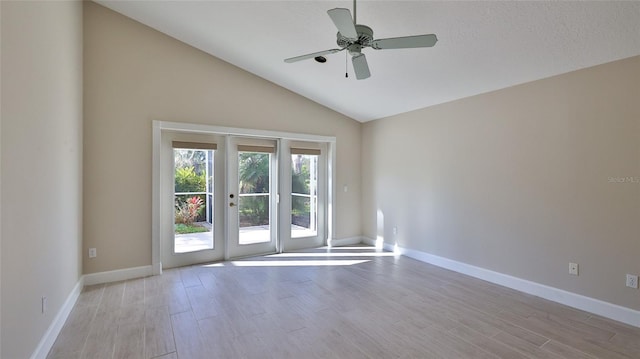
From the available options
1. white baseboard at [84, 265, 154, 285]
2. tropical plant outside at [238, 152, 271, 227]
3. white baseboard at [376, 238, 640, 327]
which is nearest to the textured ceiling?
tropical plant outside at [238, 152, 271, 227]

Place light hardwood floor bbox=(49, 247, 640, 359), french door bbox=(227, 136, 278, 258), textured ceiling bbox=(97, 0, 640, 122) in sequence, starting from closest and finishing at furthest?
1. light hardwood floor bbox=(49, 247, 640, 359)
2. textured ceiling bbox=(97, 0, 640, 122)
3. french door bbox=(227, 136, 278, 258)

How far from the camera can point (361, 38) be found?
2336 mm

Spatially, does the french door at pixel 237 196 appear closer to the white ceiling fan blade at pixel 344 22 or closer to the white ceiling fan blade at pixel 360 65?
the white ceiling fan blade at pixel 360 65

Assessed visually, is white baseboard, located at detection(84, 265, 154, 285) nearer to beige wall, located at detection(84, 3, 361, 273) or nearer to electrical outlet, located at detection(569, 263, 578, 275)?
beige wall, located at detection(84, 3, 361, 273)

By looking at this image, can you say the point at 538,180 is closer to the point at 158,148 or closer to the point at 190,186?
the point at 190,186

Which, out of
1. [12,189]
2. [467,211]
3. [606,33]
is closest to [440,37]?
[606,33]

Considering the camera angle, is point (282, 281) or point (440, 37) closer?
point (440, 37)

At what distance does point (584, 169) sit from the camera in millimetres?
3131

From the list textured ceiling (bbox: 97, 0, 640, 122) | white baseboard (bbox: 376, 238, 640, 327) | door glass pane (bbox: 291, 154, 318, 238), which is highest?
textured ceiling (bbox: 97, 0, 640, 122)

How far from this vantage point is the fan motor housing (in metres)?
2.28

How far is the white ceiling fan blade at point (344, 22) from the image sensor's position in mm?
1947

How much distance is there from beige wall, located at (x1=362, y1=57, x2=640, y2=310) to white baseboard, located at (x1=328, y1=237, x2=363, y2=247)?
1.20 meters

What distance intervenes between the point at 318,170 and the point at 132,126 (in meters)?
3.06

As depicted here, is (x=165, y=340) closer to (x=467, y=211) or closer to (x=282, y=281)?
(x=282, y=281)
